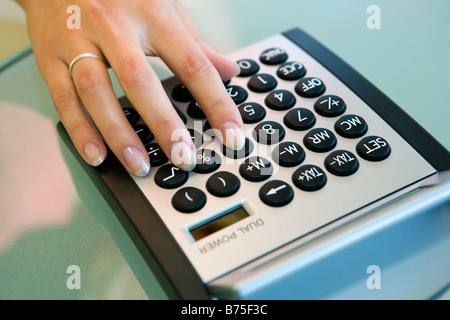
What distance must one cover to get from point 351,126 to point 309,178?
7cm

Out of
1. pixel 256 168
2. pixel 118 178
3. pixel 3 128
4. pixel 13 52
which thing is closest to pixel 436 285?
pixel 256 168

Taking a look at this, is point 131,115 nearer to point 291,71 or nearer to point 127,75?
point 127,75

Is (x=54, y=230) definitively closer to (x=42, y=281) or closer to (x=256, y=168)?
(x=42, y=281)

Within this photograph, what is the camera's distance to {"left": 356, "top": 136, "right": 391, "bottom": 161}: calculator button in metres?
0.40

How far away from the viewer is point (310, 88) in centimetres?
46

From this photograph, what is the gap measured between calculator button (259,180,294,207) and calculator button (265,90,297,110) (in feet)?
0.30

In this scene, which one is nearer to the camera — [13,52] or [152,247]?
[152,247]

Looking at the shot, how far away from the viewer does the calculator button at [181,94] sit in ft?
1.55

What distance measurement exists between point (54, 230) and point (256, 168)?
19 cm

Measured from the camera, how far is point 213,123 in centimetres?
43

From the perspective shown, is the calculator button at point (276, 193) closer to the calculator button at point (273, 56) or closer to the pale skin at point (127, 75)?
the pale skin at point (127, 75)

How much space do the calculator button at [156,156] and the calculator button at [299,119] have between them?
0.38 ft

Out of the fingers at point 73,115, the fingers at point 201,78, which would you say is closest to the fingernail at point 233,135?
the fingers at point 201,78
